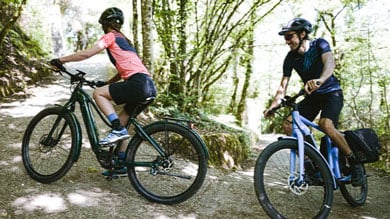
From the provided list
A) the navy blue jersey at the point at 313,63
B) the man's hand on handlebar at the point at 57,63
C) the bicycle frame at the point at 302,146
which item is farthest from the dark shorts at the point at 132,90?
the navy blue jersey at the point at 313,63

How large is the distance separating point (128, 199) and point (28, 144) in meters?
1.57

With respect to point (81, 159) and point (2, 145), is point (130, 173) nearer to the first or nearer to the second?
point (81, 159)

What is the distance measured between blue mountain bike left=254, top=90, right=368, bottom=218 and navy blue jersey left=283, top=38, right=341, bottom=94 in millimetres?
535

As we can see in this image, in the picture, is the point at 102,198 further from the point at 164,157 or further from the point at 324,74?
the point at 324,74

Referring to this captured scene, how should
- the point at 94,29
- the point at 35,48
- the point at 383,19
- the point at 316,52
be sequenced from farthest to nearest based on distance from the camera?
the point at 94,29 < the point at 383,19 < the point at 35,48 < the point at 316,52

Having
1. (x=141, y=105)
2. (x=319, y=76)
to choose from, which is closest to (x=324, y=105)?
(x=319, y=76)

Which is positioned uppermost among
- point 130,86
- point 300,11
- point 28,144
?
point 300,11

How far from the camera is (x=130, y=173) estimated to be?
4102 mm

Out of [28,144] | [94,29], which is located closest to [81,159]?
[28,144]

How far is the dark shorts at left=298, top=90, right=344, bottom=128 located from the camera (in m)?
4.12

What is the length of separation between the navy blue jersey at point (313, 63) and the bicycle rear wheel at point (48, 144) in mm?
2910

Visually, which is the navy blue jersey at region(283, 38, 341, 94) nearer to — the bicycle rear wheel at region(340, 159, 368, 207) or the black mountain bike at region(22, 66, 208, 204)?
the bicycle rear wheel at region(340, 159, 368, 207)

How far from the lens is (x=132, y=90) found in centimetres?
389

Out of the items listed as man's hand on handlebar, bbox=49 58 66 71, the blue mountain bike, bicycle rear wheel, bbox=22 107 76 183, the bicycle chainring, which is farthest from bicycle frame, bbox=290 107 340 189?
man's hand on handlebar, bbox=49 58 66 71
